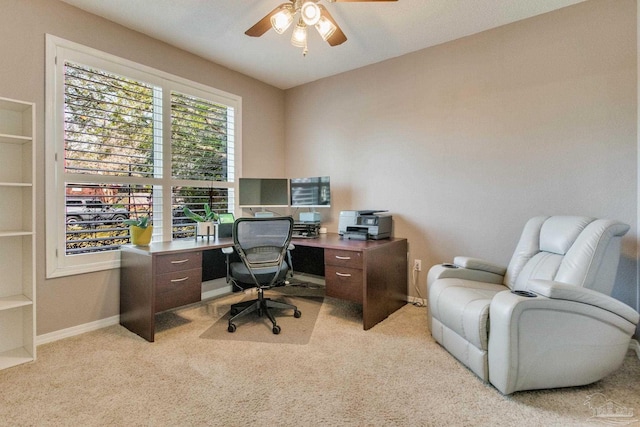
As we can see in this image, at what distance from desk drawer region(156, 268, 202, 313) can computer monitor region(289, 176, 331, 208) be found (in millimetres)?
1472

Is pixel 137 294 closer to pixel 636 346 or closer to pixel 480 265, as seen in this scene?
pixel 480 265

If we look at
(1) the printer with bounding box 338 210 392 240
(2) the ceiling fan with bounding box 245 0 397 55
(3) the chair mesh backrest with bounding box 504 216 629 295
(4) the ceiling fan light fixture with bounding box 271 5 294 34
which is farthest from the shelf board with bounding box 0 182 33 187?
(3) the chair mesh backrest with bounding box 504 216 629 295

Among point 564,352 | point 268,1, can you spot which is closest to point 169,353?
point 564,352

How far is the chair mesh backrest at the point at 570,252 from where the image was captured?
1.84 meters

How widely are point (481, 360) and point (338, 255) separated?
130 centimetres

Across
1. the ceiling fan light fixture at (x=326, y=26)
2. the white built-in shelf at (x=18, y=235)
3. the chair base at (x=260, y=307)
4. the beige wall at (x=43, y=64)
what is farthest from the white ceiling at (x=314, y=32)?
the chair base at (x=260, y=307)

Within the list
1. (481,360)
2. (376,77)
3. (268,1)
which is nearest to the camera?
(481,360)

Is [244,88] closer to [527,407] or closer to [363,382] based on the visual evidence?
[363,382]

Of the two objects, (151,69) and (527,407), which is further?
(151,69)

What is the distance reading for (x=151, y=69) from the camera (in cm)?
296

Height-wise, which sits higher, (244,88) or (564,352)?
(244,88)

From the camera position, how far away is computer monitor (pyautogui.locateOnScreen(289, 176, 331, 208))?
3551 mm

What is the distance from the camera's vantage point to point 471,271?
8.09ft

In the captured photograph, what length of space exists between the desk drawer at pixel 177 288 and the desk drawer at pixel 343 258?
44.4 inches
